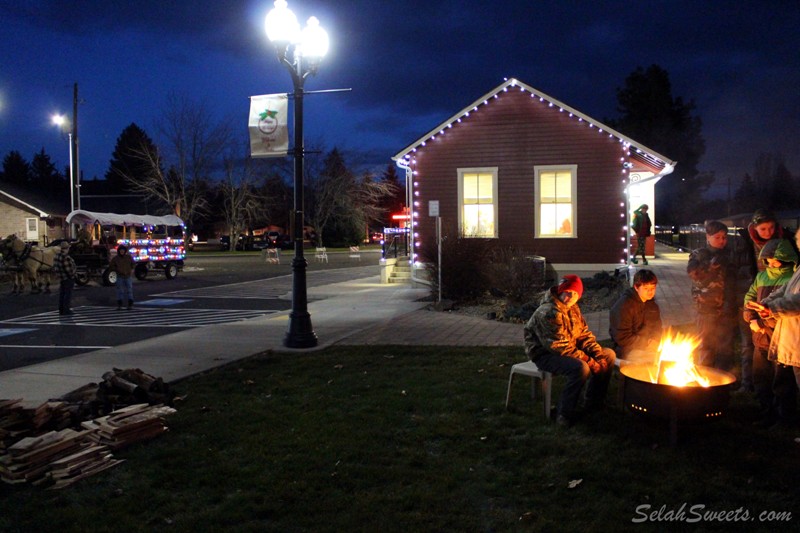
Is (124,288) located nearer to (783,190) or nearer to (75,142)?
(75,142)

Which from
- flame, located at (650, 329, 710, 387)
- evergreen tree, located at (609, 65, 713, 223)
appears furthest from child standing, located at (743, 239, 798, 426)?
evergreen tree, located at (609, 65, 713, 223)

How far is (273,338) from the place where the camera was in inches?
436

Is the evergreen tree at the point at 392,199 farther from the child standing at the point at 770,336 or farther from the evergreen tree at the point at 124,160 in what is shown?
the child standing at the point at 770,336

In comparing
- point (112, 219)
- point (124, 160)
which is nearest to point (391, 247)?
point (112, 219)

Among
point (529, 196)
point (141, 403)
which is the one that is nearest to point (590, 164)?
point (529, 196)

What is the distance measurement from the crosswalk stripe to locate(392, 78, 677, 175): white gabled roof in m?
7.69

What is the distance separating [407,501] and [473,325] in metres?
7.64

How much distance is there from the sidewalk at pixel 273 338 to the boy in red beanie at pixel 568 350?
358 centimetres

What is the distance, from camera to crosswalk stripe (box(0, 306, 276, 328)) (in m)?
13.8

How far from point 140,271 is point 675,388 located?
963 inches

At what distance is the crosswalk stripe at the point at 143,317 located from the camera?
45.3 ft

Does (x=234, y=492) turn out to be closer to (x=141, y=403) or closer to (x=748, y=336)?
(x=141, y=403)

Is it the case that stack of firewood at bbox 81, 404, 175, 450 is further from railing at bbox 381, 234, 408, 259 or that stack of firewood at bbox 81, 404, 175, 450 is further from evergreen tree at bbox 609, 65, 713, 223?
evergreen tree at bbox 609, 65, 713, 223

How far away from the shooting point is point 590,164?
1909cm
